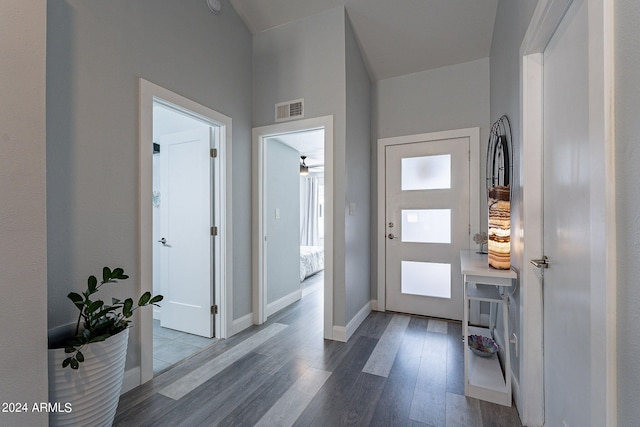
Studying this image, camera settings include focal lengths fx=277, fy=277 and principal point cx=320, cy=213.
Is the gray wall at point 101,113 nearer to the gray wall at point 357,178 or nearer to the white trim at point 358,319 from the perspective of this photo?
the gray wall at point 357,178

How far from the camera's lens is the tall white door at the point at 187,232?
2.75m

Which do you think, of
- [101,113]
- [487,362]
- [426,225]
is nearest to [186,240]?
[101,113]

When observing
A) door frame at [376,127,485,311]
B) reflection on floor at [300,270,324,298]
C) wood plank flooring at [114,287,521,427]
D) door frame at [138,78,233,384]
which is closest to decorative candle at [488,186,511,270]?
wood plank flooring at [114,287,521,427]

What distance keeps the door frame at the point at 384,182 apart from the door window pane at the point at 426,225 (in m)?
0.24

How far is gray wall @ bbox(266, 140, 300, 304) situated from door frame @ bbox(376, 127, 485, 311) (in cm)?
123

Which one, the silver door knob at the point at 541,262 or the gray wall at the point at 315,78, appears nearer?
the silver door knob at the point at 541,262

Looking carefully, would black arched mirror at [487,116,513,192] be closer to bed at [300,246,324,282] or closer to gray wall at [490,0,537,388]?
gray wall at [490,0,537,388]

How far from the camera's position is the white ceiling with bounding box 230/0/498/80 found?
103 inches

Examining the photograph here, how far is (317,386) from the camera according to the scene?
195cm

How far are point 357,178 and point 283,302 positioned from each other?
6.17ft

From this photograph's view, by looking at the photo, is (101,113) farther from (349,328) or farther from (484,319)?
(484,319)

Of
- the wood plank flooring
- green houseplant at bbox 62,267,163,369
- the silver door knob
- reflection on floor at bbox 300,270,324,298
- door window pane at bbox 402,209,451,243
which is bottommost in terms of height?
reflection on floor at bbox 300,270,324,298

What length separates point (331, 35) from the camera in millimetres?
2730

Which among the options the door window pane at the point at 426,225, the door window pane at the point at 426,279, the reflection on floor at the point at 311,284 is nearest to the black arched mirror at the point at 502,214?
the door window pane at the point at 426,225
